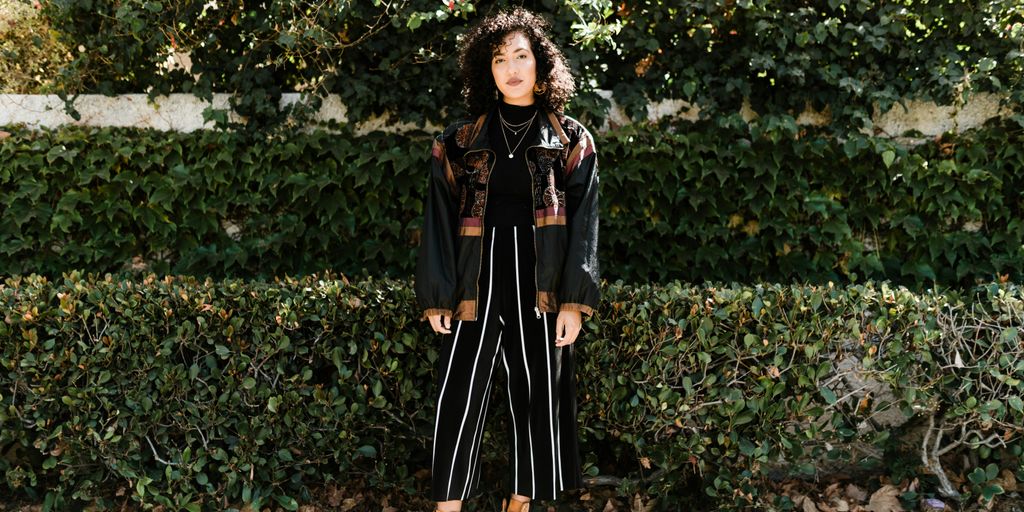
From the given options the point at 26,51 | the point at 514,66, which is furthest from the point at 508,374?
the point at 26,51

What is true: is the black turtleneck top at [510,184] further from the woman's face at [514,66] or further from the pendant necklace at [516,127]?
the woman's face at [514,66]

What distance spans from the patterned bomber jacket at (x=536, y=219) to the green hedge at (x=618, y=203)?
1044 mm

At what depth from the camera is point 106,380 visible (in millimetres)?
2959

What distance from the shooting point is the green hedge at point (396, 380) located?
2.96m

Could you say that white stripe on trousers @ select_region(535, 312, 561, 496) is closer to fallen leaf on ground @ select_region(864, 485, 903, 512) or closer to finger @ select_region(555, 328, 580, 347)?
finger @ select_region(555, 328, 580, 347)

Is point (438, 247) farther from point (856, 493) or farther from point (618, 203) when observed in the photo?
point (856, 493)

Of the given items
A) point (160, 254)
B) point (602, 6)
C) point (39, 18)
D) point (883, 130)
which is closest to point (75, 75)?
point (39, 18)

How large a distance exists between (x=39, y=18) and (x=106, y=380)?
7.94 ft

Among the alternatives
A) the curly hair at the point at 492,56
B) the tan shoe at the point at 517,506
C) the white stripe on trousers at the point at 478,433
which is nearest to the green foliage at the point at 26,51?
the curly hair at the point at 492,56

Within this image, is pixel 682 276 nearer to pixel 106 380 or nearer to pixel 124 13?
pixel 106 380

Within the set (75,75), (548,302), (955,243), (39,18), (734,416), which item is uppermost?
(39,18)

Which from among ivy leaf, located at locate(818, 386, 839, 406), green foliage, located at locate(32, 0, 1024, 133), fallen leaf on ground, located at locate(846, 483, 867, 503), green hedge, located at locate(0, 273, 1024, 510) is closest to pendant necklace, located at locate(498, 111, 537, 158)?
green hedge, located at locate(0, 273, 1024, 510)

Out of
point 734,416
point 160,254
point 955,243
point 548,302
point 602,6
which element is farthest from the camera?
point 160,254

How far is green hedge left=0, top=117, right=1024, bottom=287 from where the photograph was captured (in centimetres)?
377
